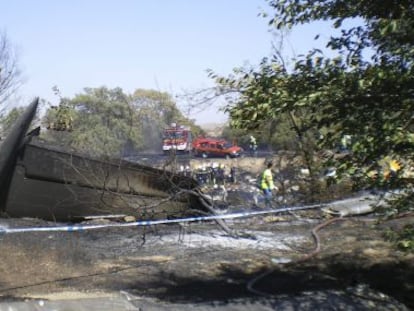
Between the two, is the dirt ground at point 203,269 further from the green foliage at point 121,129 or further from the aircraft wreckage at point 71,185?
the green foliage at point 121,129

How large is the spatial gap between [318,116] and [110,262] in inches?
187

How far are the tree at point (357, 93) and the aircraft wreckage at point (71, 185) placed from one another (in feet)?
19.3

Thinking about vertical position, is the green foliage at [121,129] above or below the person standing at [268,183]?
above

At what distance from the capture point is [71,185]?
10477mm

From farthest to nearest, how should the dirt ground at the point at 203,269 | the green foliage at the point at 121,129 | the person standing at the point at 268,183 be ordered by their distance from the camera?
1. the person standing at the point at 268,183
2. the green foliage at the point at 121,129
3. the dirt ground at the point at 203,269

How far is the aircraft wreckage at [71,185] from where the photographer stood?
1005 cm

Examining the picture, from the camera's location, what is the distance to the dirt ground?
5920mm

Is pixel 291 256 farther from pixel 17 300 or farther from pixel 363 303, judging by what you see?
pixel 17 300

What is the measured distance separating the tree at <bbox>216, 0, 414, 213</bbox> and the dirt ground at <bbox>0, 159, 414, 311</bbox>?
251 cm

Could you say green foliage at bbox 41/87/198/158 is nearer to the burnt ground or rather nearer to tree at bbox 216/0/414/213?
the burnt ground

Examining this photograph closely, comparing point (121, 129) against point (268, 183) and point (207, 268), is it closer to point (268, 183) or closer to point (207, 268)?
point (268, 183)

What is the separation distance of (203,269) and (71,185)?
4.01 m

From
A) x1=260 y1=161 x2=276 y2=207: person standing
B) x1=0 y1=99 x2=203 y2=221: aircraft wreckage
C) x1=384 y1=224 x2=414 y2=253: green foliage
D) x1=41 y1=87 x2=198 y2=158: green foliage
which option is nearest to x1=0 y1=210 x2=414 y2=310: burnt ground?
x1=0 y1=99 x2=203 y2=221: aircraft wreckage

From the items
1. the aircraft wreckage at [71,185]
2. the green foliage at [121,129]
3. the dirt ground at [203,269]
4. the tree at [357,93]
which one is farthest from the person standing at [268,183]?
the tree at [357,93]
